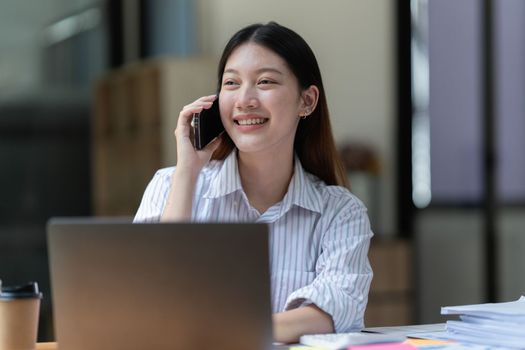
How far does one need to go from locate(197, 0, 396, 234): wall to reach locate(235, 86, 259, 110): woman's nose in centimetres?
350

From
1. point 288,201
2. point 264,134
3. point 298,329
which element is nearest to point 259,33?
point 264,134

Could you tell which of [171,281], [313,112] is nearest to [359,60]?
[313,112]

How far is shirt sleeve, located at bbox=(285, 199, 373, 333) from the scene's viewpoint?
6.98ft

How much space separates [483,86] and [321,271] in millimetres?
3835

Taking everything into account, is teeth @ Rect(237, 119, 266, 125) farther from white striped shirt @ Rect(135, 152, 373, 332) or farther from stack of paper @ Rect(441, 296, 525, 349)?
stack of paper @ Rect(441, 296, 525, 349)

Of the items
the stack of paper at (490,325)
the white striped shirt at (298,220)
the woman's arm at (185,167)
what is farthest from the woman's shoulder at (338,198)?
the stack of paper at (490,325)

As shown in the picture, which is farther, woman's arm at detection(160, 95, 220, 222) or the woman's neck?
the woman's neck

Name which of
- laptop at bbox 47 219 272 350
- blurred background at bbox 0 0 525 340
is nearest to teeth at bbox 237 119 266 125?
laptop at bbox 47 219 272 350

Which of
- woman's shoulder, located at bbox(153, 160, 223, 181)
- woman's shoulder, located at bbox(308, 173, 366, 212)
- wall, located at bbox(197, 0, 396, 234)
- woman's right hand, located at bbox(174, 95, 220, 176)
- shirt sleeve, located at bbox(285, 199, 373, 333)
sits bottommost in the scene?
shirt sleeve, located at bbox(285, 199, 373, 333)

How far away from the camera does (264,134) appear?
2.35 m

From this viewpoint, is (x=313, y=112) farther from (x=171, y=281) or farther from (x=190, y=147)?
(x=171, y=281)

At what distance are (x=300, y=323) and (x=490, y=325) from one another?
14.8 inches

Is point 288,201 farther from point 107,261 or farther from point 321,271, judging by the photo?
point 107,261

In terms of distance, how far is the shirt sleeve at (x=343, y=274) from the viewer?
6.98ft
